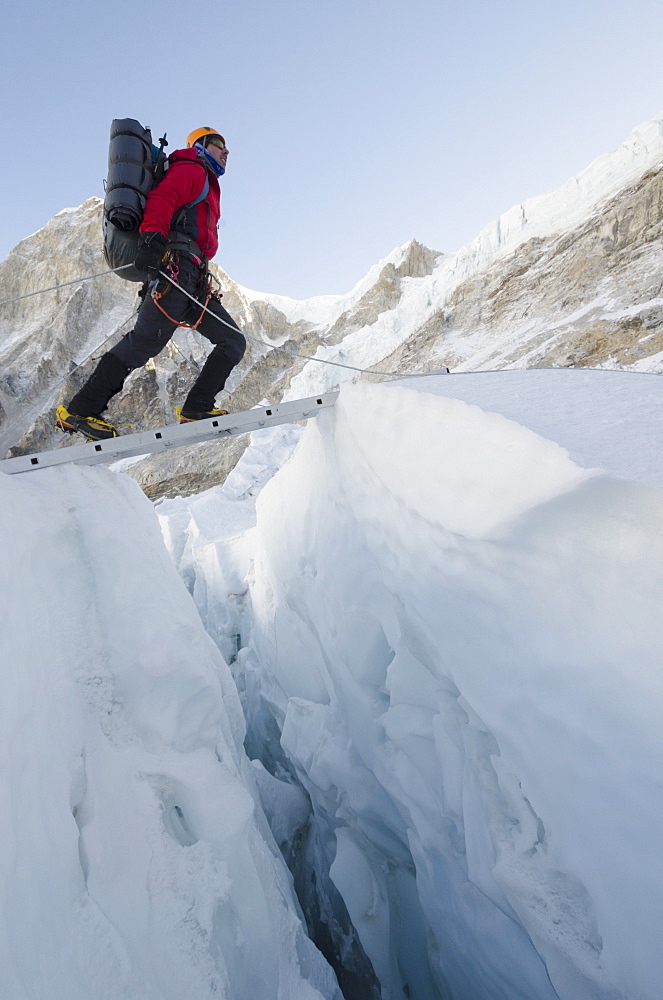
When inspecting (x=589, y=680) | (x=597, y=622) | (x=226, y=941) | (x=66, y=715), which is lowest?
Result: (x=226, y=941)

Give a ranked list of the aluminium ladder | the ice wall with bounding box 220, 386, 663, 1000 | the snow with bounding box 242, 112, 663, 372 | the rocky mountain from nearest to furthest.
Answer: the ice wall with bounding box 220, 386, 663, 1000, the aluminium ladder, the rocky mountain, the snow with bounding box 242, 112, 663, 372

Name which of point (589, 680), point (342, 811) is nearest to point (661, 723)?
point (589, 680)

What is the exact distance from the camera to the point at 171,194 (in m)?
2.52

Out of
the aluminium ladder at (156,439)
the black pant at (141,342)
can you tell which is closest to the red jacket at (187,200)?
the black pant at (141,342)

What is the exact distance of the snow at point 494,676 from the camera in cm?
113

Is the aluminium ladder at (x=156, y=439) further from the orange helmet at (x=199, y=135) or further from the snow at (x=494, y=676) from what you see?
the orange helmet at (x=199, y=135)

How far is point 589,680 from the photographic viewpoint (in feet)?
3.97

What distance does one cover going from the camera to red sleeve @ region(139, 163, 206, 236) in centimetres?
246

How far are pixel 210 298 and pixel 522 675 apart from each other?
8.74ft

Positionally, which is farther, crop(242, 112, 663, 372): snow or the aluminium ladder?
crop(242, 112, 663, 372): snow

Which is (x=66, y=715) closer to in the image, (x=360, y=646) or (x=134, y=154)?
(x=360, y=646)

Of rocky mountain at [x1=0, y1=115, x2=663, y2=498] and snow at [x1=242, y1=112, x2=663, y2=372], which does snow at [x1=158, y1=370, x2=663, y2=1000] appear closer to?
rocky mountain at [x1=0, y1=115, x2=663, y2=498]

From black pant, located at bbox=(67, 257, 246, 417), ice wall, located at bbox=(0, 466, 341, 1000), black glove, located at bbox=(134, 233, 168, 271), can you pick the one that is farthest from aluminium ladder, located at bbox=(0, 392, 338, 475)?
black glove, located at bbox=(134, 233, 168, 271)

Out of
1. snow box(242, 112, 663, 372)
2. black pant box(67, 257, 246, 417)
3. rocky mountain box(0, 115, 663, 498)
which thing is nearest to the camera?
black pant box(67, 257, 246, 417)
